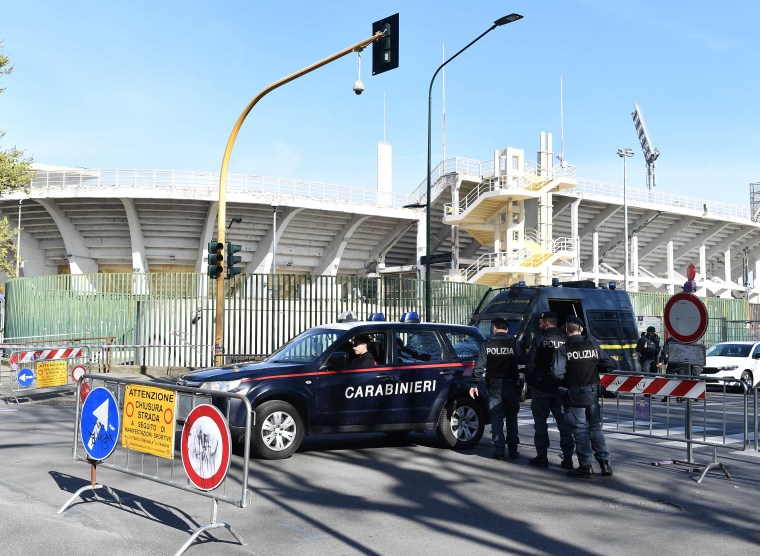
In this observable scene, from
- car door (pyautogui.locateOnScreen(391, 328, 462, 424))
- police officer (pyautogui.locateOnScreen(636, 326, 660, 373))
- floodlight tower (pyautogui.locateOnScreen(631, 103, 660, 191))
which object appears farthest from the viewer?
floodlight tower (pyautogui.locateOnScreen(631, 103, 660, 191))

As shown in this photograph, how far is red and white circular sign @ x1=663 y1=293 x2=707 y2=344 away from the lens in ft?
30.7

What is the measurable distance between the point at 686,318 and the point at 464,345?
2.89m

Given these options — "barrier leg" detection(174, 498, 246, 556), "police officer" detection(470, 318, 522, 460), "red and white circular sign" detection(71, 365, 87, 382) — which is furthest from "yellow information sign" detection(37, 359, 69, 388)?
"barrier leg" detection(174, 498, 246, 556)

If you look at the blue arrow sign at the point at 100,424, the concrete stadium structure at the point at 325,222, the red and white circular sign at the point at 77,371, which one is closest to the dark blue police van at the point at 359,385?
the blue arrow sign at the point at 100,424

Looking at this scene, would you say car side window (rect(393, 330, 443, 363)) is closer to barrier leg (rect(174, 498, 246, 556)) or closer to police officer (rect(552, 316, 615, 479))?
police officer (rect(552, 316, 615, 479))

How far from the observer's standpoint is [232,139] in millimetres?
16547

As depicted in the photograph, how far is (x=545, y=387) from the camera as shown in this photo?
30.4 feet

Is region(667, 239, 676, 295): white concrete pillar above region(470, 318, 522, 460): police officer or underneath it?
above

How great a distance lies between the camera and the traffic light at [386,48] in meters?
14.3

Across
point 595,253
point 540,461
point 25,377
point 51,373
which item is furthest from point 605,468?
point 595,253

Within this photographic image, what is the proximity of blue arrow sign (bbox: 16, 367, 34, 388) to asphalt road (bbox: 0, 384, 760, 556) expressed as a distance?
269 inches

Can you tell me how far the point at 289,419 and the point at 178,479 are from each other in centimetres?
306

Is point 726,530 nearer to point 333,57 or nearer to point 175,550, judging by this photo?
point 175,550

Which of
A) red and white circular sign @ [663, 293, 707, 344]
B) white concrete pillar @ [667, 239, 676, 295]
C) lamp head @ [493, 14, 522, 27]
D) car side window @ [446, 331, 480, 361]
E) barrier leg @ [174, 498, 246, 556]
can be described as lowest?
barrier leg @ [174, 498, 246, 556]
